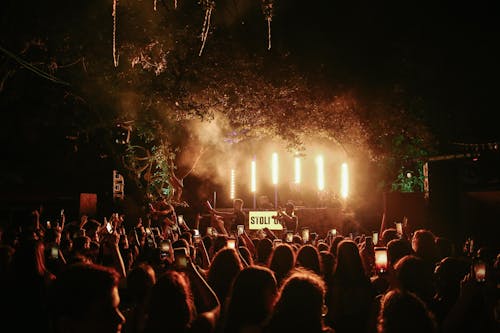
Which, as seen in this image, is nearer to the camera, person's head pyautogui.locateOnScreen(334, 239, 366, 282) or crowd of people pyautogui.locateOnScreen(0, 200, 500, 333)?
crowd of people pyautogui.locateOnScreen(0, 200, 500, 333)

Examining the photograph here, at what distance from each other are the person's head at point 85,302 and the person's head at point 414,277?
2852 mm

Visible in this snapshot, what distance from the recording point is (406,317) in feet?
11.5

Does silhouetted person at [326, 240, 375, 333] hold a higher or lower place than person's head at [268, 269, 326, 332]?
lower

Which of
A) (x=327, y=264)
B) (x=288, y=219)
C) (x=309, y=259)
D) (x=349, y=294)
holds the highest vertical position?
(x=288, y=219)

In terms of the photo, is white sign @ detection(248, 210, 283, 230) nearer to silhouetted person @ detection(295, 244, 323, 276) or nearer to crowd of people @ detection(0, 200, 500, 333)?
crowd of people @ detection(0, 200, 500, 333)

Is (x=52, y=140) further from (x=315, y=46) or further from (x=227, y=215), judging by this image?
(x=315, y=46)

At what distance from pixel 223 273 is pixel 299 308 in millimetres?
2143

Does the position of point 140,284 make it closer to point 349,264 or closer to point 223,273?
point 223,273

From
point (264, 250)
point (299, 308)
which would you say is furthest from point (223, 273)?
point (264, 250)

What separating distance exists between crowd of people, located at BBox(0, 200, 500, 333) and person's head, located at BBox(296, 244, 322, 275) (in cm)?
1

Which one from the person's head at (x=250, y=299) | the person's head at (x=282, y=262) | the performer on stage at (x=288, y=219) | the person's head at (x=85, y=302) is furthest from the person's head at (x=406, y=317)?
the performer on stage at (x=288, y=219)

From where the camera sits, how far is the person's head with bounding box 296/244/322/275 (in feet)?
21.1

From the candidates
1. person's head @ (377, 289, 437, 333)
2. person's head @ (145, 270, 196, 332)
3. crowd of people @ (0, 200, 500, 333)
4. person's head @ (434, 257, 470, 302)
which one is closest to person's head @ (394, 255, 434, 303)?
crowd of people @ (0, 200, 500, 333)

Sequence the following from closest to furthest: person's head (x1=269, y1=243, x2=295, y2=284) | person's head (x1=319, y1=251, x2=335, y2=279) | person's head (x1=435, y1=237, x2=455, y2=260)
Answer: person's head (x1=269, y1=243, x2=295, y2=284), person's head (x1=319, y1=251, x2=335, y2=279), person's head (x1=435, y1=237, x2=455, y2=260)
